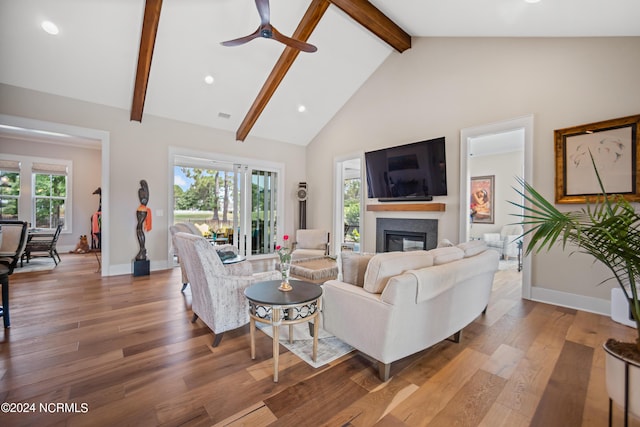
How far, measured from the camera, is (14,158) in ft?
22.4

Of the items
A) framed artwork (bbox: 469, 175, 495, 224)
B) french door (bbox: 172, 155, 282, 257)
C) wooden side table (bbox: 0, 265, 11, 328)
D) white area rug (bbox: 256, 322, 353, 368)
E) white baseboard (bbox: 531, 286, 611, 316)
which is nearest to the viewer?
white area rug (bbox: 256, 322, 353, 368)

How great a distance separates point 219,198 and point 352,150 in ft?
17.0

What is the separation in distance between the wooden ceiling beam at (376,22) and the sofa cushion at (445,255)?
364 cm

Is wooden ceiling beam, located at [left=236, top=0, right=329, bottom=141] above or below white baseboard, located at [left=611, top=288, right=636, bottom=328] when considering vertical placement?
above

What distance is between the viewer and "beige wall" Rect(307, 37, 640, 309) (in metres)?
3.26

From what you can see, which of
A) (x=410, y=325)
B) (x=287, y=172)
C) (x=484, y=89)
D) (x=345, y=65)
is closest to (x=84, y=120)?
(x=287, y=172)

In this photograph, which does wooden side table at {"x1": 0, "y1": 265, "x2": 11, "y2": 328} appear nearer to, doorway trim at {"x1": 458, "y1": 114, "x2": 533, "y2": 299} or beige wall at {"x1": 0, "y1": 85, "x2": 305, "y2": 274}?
beige wall at {"x1": 0, "y1": 85, "x2": 305, "y2": 274}

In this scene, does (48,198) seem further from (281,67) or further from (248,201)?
(281,67)

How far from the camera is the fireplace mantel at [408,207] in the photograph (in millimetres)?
4694

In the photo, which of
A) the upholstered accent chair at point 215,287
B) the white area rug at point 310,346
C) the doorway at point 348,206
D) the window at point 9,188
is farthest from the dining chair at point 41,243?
the doorway at point 348,206

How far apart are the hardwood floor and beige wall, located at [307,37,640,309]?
0.73m

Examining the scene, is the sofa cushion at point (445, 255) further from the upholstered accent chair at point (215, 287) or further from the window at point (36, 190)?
the window at point (36, 190)

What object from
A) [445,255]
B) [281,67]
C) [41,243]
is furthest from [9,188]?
[445,255]

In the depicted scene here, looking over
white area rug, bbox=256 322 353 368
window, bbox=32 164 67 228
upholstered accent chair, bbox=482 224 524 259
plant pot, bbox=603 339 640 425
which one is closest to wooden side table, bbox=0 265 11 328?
white area rug, bbox=256 322 353 368
